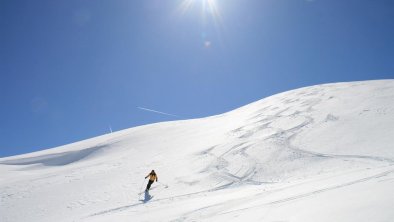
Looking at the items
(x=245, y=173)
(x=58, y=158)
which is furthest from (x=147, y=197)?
(x=58, y=158)

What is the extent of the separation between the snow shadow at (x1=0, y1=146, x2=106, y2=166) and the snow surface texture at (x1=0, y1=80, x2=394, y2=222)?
131 millimetres

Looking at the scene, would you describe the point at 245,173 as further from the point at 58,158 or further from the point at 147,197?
the point at 58,158

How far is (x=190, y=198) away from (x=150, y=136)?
1961 cm

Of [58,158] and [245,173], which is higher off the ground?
[58,158]

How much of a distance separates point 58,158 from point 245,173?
67.2ft

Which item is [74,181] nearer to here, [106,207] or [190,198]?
[106,207]

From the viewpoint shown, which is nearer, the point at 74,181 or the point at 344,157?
the point at 344,157

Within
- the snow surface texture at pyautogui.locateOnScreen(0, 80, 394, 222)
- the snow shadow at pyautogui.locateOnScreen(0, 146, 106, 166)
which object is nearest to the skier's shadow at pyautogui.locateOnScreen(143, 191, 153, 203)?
the snow surface texture at pyautogui.locateOnScreen(0, 80, 394, 222)

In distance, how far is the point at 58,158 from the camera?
3053 centimetres

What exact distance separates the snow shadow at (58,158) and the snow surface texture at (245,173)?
131mm

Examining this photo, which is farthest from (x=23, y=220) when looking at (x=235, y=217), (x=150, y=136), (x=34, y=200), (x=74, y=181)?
(x=150, y=136)

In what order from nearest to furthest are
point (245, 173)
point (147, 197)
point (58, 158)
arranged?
point (147, 197) → point (245, 173) → point (58, 158)

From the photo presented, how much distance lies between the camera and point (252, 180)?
15914 mm

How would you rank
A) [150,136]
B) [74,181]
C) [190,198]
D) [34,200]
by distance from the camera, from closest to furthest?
[190,198] < [34,200] < [74,181] < [150,136]
